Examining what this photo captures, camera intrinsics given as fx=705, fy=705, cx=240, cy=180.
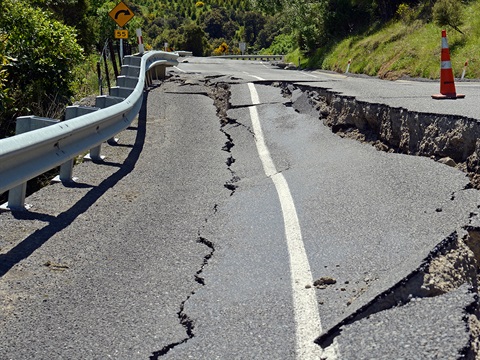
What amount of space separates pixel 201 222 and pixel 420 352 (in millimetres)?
3157

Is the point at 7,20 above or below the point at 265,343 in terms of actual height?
above

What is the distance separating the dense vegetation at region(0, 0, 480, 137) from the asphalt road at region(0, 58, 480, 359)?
4.55 metres

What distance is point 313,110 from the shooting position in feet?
38.3

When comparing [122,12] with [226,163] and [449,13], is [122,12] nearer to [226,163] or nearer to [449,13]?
[226,163]

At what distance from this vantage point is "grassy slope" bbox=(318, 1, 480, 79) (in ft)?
76.5

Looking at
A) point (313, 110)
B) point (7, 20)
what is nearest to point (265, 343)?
point (313, 110)

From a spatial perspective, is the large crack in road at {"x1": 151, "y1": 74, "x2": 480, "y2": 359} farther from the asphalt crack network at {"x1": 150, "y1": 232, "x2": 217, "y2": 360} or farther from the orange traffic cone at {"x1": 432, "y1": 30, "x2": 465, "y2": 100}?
the orange traffic cone at {"x1": 432, "y1": 30, "x2": 465, "y2": 100}

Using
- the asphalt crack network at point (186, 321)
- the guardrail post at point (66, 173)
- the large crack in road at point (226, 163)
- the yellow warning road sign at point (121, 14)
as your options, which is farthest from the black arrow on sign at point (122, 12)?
the asphalt crack network at point (186, 321)

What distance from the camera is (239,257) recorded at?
4.99 metres

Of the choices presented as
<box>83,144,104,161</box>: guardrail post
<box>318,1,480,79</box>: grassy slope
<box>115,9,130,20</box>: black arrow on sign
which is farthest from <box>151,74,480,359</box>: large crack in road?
<box>318,1,480,79</box>: grassy slope

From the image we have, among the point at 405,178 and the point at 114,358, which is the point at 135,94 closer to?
the point at 405,178

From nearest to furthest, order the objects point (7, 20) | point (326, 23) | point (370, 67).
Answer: point (7, 20), point (370, 67), point (326, 23)

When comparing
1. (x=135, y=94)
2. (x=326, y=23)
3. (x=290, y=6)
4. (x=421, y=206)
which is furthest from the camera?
(x=290, y=6)

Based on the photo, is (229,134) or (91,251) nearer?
(91,251)
